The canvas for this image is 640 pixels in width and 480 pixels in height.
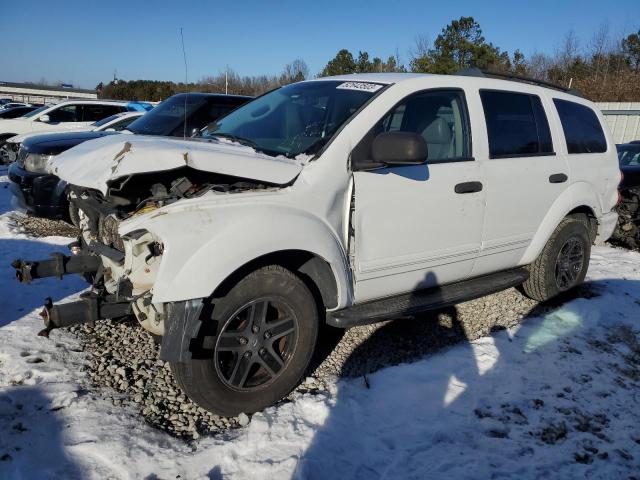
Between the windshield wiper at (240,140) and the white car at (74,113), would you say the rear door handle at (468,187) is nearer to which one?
the windshield wiper at (240,140)

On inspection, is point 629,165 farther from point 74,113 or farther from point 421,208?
point 74,113

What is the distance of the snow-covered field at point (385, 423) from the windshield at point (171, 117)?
151 inches

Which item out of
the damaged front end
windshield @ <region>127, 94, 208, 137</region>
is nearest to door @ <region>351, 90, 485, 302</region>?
the damaged front end

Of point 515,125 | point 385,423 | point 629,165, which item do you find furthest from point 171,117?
point 629,165

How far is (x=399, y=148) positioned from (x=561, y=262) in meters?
2.77

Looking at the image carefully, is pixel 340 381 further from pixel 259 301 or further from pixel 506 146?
pixel 506 146

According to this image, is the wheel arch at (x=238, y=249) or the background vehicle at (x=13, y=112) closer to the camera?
the wheel arch at (x=238, y=249)

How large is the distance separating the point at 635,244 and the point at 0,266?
27.2 ft

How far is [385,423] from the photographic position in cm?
299

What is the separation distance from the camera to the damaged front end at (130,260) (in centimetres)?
264

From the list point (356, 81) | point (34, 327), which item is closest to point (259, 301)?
point (356, 81)

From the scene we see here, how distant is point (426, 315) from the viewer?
4.53 metres

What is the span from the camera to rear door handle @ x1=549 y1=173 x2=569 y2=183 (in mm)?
4320

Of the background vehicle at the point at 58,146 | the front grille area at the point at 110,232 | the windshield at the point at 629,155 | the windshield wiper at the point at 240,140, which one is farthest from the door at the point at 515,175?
the windshield at the point at 629,155
